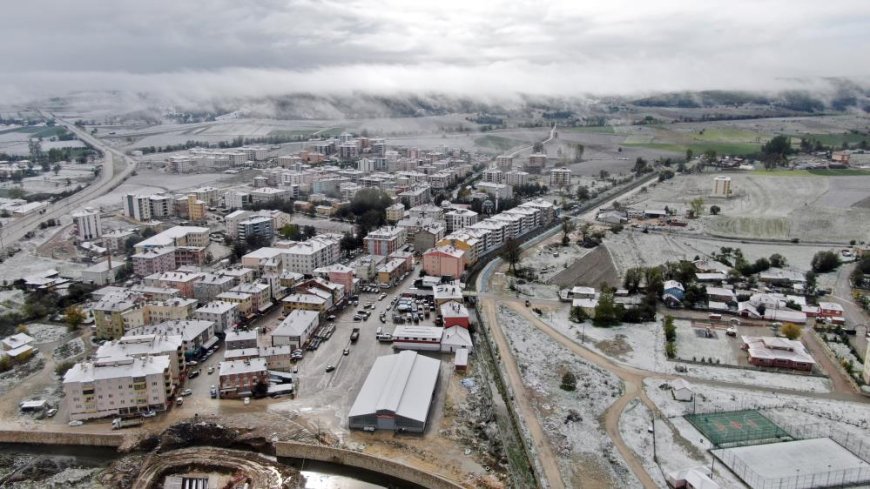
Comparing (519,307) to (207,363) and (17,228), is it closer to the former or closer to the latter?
(207,363)

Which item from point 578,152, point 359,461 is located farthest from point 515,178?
point 359,461

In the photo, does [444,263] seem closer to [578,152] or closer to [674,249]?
[674,249]

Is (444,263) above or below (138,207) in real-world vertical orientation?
below

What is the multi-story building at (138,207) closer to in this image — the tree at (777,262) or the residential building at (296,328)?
the residential building at (296,328)

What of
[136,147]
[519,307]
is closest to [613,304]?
[519,307]

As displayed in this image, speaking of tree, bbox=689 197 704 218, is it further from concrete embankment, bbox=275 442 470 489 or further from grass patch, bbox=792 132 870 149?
grass patch, bbox=792 132 870 149

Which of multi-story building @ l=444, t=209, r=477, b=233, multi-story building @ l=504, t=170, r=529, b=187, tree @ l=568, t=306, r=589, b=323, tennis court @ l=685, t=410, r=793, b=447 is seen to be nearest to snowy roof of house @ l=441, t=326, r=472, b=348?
tree @ l=568, t=306, r=589, b=323
